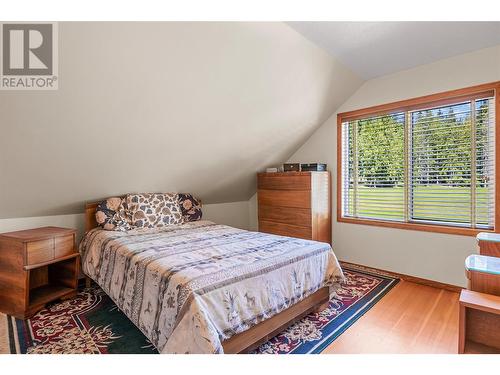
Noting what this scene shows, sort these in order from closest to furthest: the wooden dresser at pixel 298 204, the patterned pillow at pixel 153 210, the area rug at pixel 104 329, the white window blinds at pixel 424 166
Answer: the area rug at pixel 104 329 → the white window blinds at pixel 424 166 → the patterned pillow at pixel 153 210 → the wooden dresser at pixel 298 204

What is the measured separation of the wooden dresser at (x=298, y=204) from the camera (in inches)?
130

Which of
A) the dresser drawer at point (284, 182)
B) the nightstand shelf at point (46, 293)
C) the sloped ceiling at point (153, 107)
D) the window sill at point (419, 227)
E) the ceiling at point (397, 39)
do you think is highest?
the ceiling at point (397, 39)

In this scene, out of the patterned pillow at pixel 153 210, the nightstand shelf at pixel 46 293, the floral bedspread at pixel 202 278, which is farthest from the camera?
the patterned pillow at pixel 153 210

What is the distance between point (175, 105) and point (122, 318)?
180 cm

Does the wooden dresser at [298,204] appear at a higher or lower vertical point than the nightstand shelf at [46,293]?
higher

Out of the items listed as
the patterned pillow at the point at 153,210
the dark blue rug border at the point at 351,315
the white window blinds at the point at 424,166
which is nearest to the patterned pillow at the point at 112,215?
the patterned pillow at the point at 153,210

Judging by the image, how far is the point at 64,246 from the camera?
7.96ft

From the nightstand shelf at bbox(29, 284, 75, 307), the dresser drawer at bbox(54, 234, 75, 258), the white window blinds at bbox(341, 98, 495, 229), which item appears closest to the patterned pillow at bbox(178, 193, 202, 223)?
the dresser drawer at bbox(54, 234, 75, 258)

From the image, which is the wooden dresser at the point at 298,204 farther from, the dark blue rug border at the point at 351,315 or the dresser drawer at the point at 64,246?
the dresser drawer at the point at 64,246

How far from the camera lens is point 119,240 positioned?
7.87 feet

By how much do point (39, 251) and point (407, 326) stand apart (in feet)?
9.80

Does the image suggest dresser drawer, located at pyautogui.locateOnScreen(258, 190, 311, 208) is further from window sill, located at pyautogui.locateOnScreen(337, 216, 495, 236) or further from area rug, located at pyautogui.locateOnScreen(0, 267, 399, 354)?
area rug, located at pyautogui.locateOnScreen(0, 267, 399, 354)

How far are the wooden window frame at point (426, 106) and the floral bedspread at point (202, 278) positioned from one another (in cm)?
124
